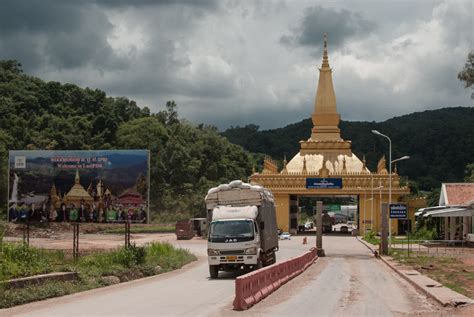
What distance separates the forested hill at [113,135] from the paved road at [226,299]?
65.0 metres

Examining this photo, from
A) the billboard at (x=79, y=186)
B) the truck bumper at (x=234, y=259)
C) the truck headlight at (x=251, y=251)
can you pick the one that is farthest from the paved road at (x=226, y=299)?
the billboard at (x=79, y=186)

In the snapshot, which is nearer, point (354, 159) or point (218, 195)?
point (218, 195)

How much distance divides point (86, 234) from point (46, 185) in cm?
621

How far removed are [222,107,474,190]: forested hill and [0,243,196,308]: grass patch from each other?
10579 centimetres

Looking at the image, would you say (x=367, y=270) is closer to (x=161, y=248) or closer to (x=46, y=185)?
(x=161, y=248)

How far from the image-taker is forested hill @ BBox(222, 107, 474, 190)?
136 meters

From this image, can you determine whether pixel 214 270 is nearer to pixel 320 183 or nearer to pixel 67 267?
pixel 67 267

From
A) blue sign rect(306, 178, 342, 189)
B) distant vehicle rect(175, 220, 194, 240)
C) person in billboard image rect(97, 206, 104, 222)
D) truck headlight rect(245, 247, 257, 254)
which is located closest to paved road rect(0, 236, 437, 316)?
truck headlight rect(245, 247, 257, 254)

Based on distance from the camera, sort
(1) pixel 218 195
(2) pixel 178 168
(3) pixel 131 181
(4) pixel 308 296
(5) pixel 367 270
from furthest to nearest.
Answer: (2) pixel 178 168 < (3) pixel 131 181 < (5) pixel 367 270 < (1) pixel 218 195 < (4) pixel 308 296


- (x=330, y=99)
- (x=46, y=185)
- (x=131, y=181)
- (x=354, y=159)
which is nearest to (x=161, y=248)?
(x=131, y=181)

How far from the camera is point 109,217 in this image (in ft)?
231

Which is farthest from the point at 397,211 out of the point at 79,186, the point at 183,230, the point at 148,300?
the point at 79,186

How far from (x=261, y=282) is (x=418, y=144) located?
416ft

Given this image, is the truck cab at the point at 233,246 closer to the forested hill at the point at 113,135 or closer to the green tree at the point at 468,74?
the green tree at the point at 468,74
